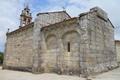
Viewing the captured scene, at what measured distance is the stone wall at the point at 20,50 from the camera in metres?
16.0

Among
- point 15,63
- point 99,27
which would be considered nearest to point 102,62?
point 99,27

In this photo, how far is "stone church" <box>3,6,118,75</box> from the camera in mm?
11062

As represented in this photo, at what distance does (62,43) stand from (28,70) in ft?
16.8

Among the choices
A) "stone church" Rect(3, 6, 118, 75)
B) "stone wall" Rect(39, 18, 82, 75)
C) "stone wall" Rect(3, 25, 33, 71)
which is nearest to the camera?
"stone church" Rect(3, 6, 118, 75)

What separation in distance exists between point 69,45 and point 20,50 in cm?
761

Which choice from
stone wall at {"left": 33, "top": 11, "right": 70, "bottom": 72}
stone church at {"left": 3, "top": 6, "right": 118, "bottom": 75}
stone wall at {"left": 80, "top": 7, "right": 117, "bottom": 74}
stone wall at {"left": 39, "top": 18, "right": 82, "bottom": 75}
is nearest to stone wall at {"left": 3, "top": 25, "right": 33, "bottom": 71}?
stone church at {"left": 3, "top": 6, "right": 118, "bottom": 75}

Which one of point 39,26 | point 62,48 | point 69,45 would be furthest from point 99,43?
point 39,26

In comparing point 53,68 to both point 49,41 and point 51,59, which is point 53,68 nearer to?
point 51,59

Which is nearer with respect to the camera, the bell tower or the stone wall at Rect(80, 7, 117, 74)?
the stone wall at Rect(80, 7, 117, 74)

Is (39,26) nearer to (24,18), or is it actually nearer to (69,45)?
(69,45)

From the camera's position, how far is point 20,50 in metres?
17.6

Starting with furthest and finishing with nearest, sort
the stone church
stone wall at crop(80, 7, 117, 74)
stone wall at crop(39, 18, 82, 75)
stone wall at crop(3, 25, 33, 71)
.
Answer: stone wall at crop(3, 25, 33, 71) → stone wall at crop(39, 18, 82, 75) → the stone church → stone wall at crop(80, 7, 117, 74)

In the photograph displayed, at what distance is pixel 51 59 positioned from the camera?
13.4 meters

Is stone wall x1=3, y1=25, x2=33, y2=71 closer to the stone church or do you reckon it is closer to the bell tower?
the stone church
